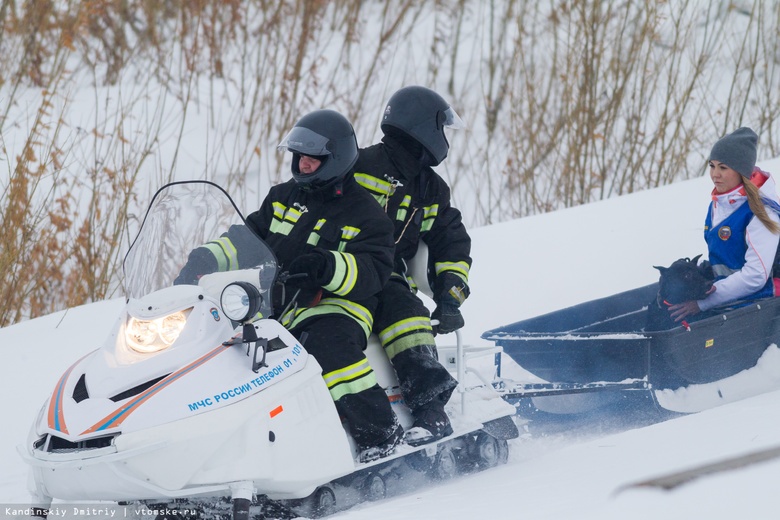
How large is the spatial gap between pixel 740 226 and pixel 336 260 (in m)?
2.61

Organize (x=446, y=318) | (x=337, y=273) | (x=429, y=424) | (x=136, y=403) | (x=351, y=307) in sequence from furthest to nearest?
(x=446, y=318) < (x=429, y=424) < (x=351, y=307) < (x=337, y=273) < (x=136, y=403)

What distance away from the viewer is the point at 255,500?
12.3ft

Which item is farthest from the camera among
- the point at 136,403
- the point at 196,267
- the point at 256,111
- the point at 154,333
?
the point at 256,111

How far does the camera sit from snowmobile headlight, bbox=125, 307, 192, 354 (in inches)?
136

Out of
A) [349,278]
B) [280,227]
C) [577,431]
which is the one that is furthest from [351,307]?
[577,431]

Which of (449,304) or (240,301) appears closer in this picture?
(240,301)

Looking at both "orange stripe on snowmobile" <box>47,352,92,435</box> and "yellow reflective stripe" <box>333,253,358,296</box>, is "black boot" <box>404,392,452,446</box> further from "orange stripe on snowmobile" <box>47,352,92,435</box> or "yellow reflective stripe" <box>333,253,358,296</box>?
"orange stripe on snowmobile" <box>47,352,92,435</box>

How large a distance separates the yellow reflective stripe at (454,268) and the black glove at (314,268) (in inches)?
36.0

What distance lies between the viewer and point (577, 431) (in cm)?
527

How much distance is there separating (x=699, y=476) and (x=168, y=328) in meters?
1.77

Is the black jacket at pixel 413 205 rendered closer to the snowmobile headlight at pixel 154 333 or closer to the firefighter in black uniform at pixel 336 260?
the firefighter in black uniform at pixel 336 260

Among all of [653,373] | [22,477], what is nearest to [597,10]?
[653,373]

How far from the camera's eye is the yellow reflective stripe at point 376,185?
4.54 m

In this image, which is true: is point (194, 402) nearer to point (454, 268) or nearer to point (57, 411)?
point (57, 411)
